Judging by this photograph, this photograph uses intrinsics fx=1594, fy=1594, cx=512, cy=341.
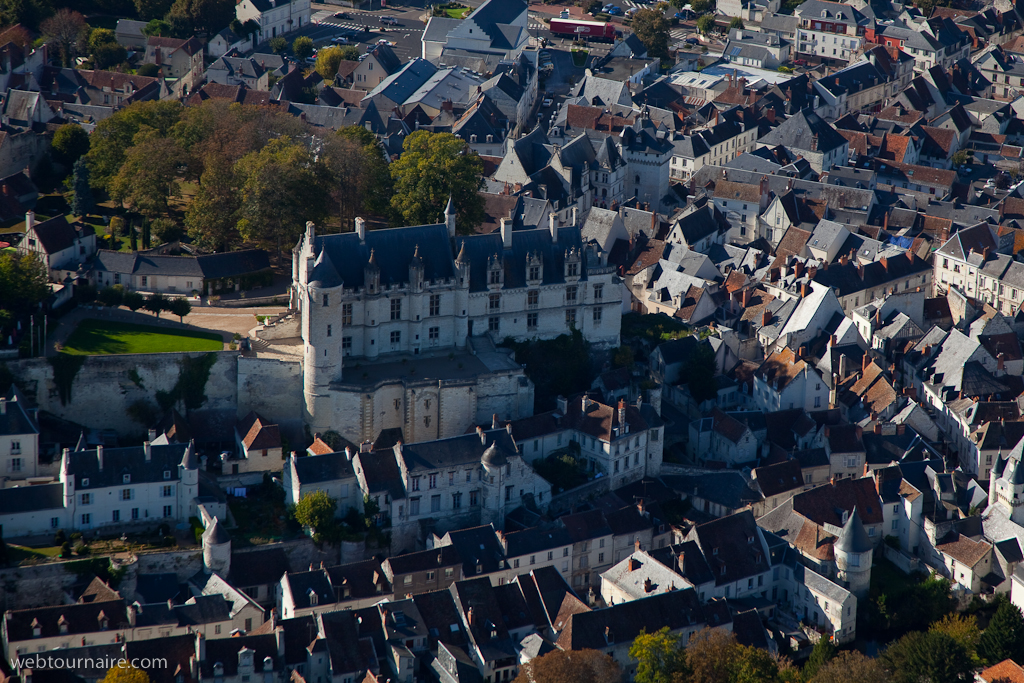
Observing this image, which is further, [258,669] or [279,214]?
[279,214]

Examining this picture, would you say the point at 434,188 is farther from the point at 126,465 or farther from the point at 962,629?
the point at 962,629

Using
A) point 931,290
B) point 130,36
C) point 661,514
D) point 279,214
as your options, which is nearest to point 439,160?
point 279,214

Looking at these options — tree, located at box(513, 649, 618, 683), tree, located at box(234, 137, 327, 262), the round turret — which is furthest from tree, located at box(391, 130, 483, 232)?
tree, located at box(513, 649, 618, 683)

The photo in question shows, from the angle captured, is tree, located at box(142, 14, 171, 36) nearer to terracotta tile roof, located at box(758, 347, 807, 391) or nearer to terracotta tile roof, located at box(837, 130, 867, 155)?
terracotta tile roof, located at box(837, 130, 867, 155)

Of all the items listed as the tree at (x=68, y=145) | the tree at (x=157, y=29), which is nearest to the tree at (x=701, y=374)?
the tree at (x=68, y=145)

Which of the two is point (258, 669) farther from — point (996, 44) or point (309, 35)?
point (996, 44)
